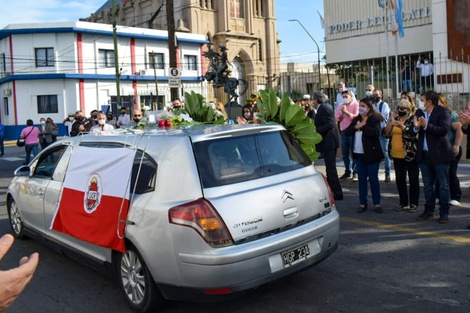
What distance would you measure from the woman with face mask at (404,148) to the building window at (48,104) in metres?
35.3

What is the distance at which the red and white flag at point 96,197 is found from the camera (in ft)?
15.0

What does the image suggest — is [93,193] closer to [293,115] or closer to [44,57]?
[293,115]

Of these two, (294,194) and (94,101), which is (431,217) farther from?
(94,101)

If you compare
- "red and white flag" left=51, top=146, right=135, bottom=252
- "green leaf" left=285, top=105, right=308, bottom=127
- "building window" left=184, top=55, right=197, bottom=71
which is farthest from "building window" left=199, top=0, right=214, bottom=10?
"red and white flag" left=51, top=146, right=135, bottom=252

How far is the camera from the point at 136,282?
4438 millimetres

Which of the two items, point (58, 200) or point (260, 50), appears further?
point (260, 50)

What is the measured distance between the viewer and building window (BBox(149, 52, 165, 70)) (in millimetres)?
44625

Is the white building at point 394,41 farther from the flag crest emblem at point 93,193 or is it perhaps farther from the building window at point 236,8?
the building window at point 236,8

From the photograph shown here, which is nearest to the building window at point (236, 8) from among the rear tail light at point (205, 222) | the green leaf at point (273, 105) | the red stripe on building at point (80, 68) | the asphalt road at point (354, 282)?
the red stripe on building at point (80, 68)

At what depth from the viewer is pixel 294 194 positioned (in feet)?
14.6

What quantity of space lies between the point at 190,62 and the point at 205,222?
1790 inches

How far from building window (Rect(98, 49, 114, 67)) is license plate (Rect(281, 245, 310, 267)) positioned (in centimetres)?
3941

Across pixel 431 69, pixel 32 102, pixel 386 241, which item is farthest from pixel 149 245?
pixel 32 102

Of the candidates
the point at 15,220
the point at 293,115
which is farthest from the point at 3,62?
the point at 293,115
